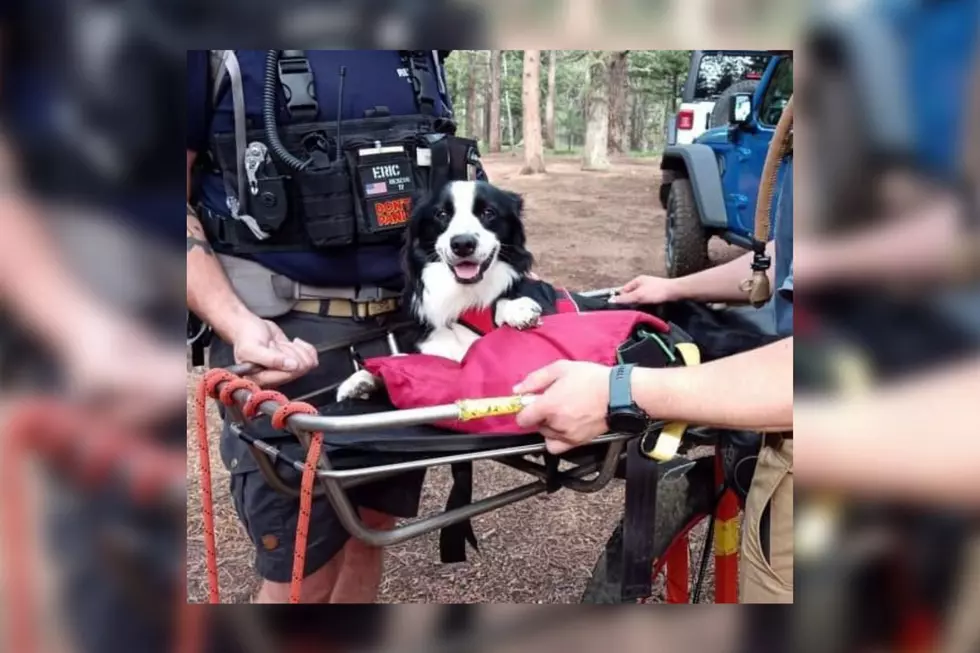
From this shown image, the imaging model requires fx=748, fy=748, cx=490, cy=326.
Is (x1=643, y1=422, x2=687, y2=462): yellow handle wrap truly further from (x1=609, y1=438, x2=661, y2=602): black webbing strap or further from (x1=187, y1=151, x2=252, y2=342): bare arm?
(x1=187, y1=151, x2=252, y2=342): bare arm

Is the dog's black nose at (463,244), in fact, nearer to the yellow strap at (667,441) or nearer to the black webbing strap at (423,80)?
the black webbing strap at (423,80)

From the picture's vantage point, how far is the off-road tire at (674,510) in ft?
4.53

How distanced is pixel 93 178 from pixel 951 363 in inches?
37.0

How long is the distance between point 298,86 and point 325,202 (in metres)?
0.23

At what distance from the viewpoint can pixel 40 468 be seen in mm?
Answer: 843

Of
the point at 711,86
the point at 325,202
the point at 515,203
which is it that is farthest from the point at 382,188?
the point at 711,86

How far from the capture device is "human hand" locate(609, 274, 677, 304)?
1.72m

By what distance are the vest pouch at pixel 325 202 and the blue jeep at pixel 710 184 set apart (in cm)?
175

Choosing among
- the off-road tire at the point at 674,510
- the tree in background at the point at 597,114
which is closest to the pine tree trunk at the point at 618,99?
the tree in background at the point at 597,114

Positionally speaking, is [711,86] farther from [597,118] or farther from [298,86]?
[298,86]

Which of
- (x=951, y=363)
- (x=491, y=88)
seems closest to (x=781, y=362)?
(x=951, y=363)

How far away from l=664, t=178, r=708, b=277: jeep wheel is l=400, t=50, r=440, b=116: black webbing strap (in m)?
1.73

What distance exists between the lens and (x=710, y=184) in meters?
3.79

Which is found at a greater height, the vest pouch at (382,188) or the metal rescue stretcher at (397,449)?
the vest pouch at (382,188)
